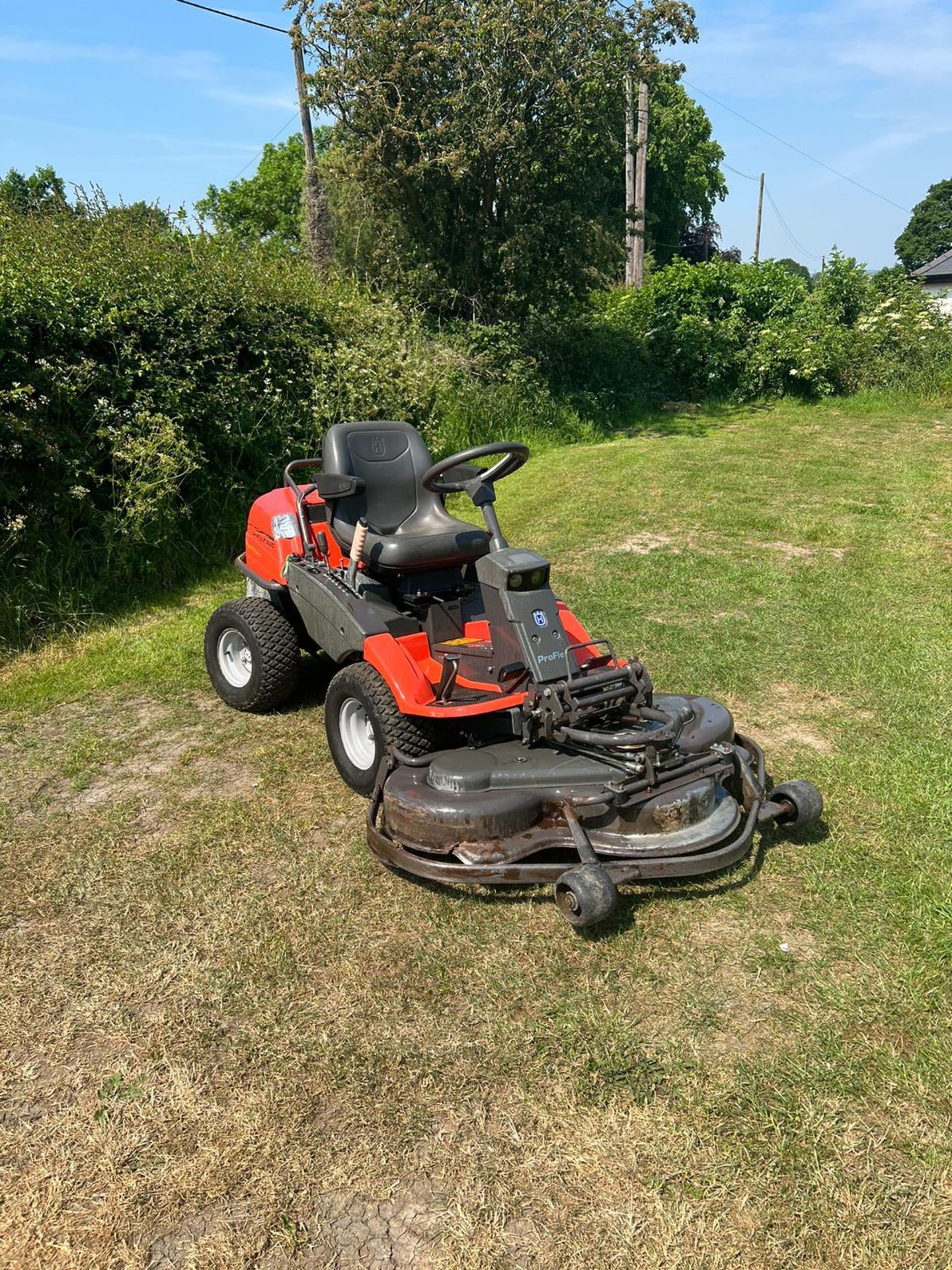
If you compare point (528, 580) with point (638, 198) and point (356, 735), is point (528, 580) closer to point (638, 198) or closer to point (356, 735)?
point (356, 735)

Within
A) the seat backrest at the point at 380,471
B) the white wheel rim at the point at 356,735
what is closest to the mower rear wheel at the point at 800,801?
the white wheel rim at the point at 356,735

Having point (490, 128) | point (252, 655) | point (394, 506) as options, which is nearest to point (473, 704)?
point (394, 506)

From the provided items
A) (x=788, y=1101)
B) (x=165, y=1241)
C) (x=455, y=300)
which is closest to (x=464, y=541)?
(x=788, y=1101)

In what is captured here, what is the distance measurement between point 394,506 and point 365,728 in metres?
1.19

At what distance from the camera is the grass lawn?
2.05 metres

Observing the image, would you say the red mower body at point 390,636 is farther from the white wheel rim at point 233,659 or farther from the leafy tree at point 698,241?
the leafy tree at point 698,241

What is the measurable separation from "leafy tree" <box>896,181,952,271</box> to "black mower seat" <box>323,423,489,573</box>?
236ft

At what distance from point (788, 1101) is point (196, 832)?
2328 millimetres

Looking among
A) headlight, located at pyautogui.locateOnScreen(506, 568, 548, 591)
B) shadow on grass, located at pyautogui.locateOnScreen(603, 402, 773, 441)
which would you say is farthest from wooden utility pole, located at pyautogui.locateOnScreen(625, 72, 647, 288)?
headlight, located at pyautogui.locateOnScreen(506, 568, 548, 591)

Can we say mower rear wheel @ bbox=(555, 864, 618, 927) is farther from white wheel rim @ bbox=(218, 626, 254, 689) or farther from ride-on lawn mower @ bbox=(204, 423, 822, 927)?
white wheel rim @ bbox=(218, 626, 254, 689)

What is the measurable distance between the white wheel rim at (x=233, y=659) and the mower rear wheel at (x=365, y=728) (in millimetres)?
964

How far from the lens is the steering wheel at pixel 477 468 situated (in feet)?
12.2

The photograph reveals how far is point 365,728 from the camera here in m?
3.86

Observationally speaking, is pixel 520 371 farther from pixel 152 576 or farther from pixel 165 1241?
pixel 165 1241
